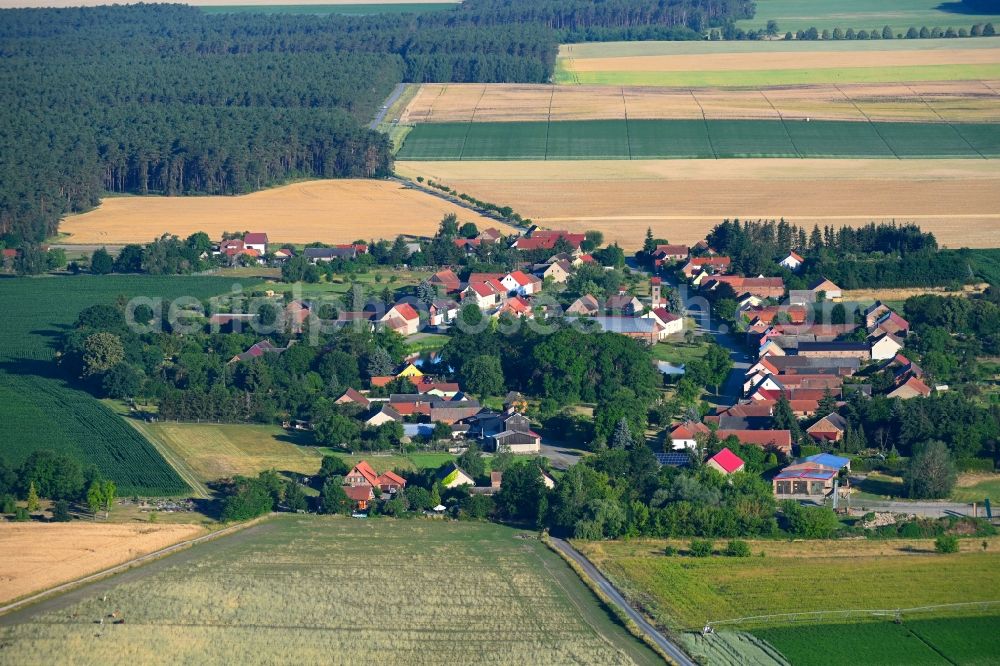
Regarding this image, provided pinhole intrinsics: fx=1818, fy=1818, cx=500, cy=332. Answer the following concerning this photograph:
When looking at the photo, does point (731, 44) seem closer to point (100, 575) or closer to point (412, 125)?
point (412, 125)

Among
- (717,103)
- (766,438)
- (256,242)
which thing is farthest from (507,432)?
(717,103)

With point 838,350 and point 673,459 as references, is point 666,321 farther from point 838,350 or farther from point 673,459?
point 673,459

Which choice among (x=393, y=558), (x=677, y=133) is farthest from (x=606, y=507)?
(x=677, y=133)

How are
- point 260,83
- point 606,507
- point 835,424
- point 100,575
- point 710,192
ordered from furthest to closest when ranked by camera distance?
point 260,83 < point 710,192 < point 835,424 < point 606,507 < point 100,575

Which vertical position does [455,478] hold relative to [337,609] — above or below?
above

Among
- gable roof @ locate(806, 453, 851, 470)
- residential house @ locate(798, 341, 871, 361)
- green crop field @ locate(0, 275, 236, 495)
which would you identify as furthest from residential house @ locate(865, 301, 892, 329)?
green crop field @ locate(0, 275, 236, 495)

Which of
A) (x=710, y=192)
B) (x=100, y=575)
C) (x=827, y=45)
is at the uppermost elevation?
(x=827, y=45)
